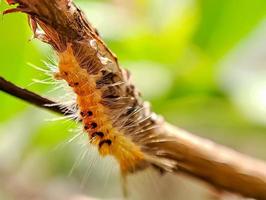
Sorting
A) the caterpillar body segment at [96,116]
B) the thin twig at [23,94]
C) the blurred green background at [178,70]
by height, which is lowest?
the thin twig at [23,94]

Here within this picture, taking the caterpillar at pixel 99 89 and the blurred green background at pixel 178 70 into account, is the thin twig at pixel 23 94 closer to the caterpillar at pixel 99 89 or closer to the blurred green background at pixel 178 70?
the caterpillar at pixel 99 89

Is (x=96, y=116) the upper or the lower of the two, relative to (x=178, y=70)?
lower

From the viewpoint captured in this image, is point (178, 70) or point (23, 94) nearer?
point (23, 94)

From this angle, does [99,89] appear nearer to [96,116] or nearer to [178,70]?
[96,116]

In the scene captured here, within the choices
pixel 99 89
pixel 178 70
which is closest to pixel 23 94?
pixel 99 89

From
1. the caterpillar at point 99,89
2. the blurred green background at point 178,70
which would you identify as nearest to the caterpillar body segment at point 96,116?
the caterpillar at point 99,89

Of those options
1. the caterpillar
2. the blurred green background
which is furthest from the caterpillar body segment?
the blurred green background

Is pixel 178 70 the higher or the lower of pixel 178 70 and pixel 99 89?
the higher

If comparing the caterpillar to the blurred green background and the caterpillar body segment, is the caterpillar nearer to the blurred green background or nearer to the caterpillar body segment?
the caterpillar body segment

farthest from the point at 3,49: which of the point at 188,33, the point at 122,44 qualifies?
the point at 188,33
